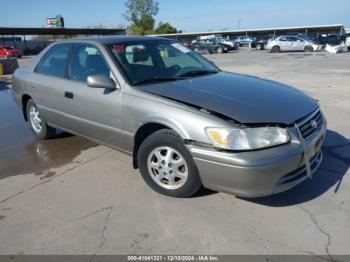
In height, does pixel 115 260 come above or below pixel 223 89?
below

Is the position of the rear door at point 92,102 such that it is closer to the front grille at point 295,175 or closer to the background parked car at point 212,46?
the front grille at point 295,175

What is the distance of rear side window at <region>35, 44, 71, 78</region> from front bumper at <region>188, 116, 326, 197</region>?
8.58 ft

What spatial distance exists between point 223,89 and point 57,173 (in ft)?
7.65

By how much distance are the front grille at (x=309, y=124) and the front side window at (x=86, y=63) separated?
7.20 ft

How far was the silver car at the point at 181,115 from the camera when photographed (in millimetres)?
3146

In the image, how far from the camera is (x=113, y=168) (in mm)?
4602

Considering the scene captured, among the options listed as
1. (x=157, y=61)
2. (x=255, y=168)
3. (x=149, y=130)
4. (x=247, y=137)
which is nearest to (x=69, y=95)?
(x=157, y=61)

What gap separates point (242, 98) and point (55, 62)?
2961 mm

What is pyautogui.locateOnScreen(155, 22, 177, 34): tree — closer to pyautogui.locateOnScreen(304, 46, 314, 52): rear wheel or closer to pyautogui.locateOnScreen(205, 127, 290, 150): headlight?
pyautogui.locateOnScreen(304, 46, 314, 52): rear wheel

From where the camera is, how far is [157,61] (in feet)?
15.0

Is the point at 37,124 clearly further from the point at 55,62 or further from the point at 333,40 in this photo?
the point at 333,40

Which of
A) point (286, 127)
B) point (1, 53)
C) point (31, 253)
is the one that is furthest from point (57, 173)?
point (1, 53)

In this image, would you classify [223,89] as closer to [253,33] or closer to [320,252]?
[320,252]

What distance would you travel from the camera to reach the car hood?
3.31 metres
